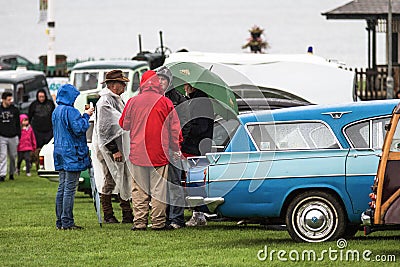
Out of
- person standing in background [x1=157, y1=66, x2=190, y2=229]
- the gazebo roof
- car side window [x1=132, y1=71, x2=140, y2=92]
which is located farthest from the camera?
the gazebo roof

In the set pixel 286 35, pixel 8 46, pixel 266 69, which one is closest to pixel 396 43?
pixel 266 69

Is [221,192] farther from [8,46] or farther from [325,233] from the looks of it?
[8,46]

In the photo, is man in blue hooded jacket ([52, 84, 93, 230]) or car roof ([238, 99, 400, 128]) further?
man in blue hooded jacket ([52, 84, 93, 230])

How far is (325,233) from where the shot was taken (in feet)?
44.1

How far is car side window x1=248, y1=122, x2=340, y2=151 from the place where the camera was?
536 inches

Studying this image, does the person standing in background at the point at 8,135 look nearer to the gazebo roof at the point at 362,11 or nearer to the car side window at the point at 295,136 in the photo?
the car side window at the point at 295,136

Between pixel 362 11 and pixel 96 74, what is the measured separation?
11660 millimetres

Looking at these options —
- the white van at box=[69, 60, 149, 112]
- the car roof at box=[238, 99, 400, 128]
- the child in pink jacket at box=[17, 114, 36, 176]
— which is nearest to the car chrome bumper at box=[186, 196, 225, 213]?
the car roof at box=[238, 99, 400, 128]

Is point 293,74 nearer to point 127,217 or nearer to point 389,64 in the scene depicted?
point 127,217

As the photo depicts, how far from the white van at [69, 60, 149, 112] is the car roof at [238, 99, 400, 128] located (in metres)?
17.8

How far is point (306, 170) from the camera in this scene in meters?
13.4

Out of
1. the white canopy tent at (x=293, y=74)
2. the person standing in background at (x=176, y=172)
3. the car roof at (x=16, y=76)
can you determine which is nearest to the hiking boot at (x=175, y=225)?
the person standing in background at (x=176, y=172)

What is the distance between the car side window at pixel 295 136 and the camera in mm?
13609

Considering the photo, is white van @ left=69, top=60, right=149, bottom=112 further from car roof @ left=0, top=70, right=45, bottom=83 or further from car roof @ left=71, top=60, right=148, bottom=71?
car roof @ left=0, top=70, right=45, bottom=83
